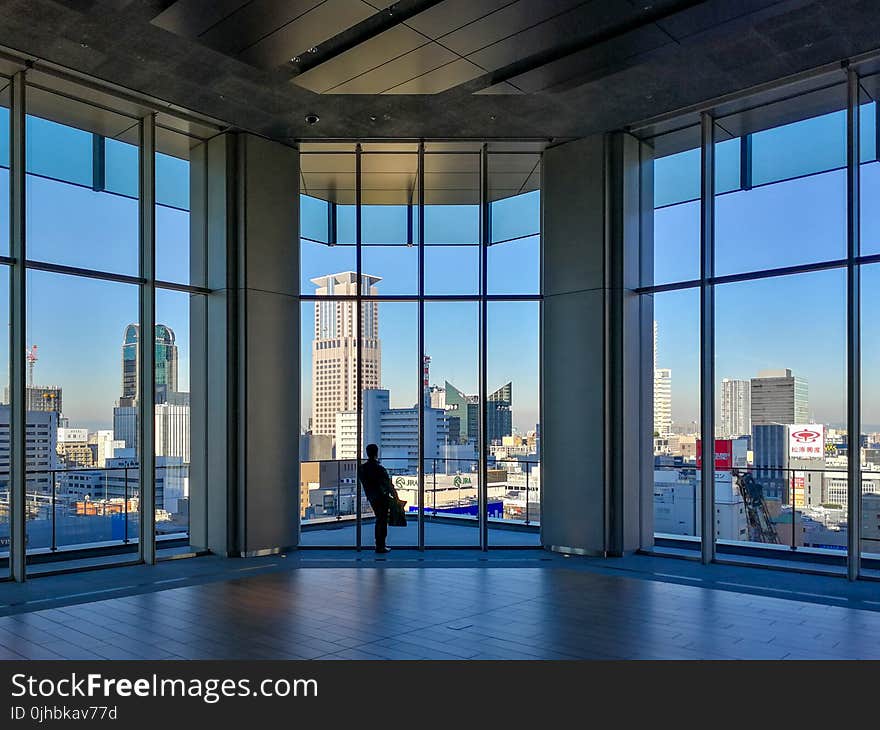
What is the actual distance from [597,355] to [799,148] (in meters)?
3.60

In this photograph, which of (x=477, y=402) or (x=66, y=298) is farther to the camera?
(x=477, y=402)

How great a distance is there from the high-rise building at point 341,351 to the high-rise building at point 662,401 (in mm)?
3845

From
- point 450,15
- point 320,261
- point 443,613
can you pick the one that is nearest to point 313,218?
point 320,261

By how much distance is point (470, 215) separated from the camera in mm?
11141

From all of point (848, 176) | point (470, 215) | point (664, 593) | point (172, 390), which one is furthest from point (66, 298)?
point (848, 176)

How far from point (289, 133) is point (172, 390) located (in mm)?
3806

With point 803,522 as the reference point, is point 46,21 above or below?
above

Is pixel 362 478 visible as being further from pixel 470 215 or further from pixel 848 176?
pixel 848 176

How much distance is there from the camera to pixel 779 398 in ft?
31.5

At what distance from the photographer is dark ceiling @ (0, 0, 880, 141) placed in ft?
23.2

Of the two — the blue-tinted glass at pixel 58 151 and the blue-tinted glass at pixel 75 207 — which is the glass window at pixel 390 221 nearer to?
the blue-tinted glass at pixel 75 207

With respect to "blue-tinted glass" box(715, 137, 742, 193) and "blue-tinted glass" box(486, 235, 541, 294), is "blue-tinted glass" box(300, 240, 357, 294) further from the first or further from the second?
"blue-tinted glass" box(715, 137, 742, 193)

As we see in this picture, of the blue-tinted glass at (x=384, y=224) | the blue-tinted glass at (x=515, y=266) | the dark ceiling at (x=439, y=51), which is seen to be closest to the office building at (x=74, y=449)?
the dark ceiling at (x=439, y=51)
